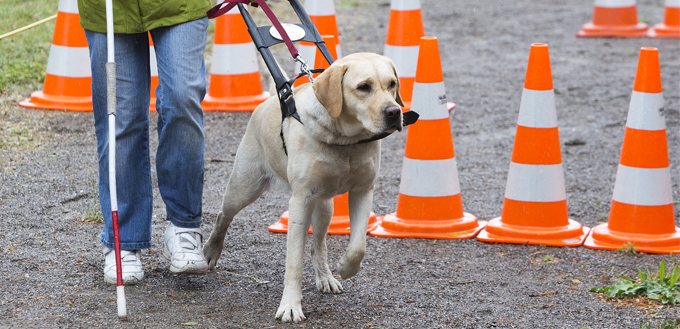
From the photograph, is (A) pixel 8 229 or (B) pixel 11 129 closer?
(A) pixel 8 229

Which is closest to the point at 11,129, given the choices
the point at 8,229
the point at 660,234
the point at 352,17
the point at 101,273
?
the point at 8,229

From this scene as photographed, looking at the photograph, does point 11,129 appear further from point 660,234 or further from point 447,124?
point 660,234

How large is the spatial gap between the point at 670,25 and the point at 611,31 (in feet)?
2.71

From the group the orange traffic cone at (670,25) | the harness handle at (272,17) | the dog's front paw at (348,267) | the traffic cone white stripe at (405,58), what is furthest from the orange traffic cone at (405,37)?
the orange traffic cone at (670,25)

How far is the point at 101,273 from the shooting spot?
3.80 meters

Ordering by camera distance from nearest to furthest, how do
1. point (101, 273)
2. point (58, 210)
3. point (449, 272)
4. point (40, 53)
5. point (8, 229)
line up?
point (101, 273)
point (449, 272)
point (8, 229)
point (58, 210)
point (40, 53)

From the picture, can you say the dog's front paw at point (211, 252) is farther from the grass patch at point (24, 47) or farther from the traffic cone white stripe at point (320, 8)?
the grass patch at point (24, 47)

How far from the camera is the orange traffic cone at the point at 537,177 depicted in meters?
4.41

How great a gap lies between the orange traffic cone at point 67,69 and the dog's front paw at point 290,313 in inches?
157

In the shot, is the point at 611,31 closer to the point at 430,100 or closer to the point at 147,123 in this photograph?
the point at 430,100

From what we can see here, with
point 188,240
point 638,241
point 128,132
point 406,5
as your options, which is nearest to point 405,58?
point 406,5

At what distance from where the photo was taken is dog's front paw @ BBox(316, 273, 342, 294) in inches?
148

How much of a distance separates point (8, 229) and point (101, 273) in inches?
35.4

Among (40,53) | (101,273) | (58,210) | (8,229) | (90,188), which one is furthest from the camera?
(40,53)
